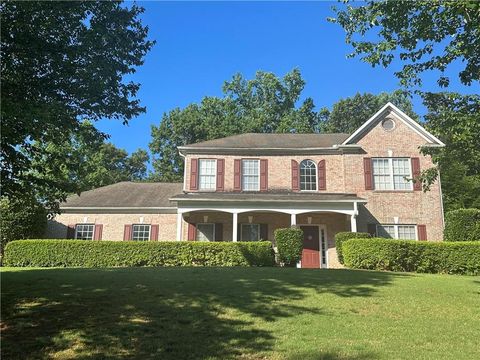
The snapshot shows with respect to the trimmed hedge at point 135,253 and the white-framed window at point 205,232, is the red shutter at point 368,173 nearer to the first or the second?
the trimmed hedge at point 135,253

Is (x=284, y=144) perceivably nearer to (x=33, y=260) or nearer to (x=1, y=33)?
(x=33, y=260)

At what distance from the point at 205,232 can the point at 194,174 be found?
3.20 m

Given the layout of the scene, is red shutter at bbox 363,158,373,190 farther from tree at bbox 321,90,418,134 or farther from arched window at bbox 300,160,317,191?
tree at bbox 321,90,418,134

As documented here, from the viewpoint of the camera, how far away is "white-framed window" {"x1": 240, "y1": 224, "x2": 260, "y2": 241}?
22750 millimetres

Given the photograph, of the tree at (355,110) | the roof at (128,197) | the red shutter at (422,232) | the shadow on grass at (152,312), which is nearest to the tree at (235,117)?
the tree at (355,110)

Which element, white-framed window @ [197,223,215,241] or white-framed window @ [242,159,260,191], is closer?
white-framed window @ [197,223,215,241]

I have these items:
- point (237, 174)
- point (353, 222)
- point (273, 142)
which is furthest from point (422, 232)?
point (237, 174)

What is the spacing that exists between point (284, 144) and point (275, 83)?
25.7 meters

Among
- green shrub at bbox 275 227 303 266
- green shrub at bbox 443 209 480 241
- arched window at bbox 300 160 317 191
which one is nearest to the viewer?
green shrub at bbox 275 227 303 266

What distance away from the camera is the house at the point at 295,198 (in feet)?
70.9

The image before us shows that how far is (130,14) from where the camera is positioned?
8.90 m

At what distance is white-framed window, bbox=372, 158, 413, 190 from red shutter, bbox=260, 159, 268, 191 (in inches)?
222

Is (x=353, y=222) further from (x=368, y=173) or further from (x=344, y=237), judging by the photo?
(x=368, y=173)

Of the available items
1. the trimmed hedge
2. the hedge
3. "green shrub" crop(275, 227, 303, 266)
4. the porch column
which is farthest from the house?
the hedge
